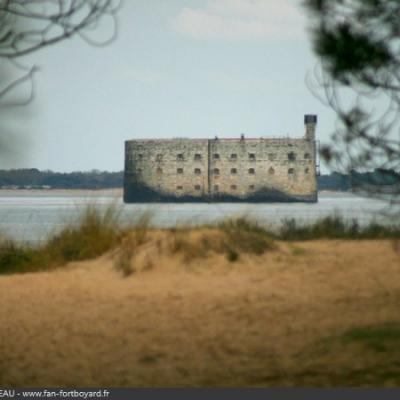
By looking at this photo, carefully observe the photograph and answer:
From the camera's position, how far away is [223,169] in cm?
4175

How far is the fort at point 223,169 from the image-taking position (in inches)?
1613

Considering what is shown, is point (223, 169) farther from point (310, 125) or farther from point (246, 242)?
point (246, 242)

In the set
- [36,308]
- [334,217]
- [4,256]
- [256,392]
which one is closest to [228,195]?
[334,217]

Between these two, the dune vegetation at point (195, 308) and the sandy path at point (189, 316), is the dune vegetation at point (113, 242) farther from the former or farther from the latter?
the sandy path at point (189, 316)

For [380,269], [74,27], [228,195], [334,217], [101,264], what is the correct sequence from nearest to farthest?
1. [74,27]
2. [380,269]
3. [101,264]
4. [334,217]
5. [228,195]

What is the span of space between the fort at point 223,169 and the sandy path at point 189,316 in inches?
1282

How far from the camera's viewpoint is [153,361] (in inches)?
173

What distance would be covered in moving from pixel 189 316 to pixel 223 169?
36281 mm

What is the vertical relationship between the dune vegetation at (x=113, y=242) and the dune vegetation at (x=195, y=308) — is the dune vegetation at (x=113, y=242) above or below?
above

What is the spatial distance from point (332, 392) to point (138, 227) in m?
5.42

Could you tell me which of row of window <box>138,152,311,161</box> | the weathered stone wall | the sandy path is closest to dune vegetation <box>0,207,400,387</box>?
the sandy path

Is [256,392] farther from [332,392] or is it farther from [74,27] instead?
[74,27]

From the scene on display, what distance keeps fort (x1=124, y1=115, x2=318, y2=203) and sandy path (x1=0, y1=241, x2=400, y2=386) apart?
32559 millimetres

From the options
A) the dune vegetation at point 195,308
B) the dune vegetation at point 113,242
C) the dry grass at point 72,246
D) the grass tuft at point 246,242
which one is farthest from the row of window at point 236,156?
the grass tuft at point 246,242
